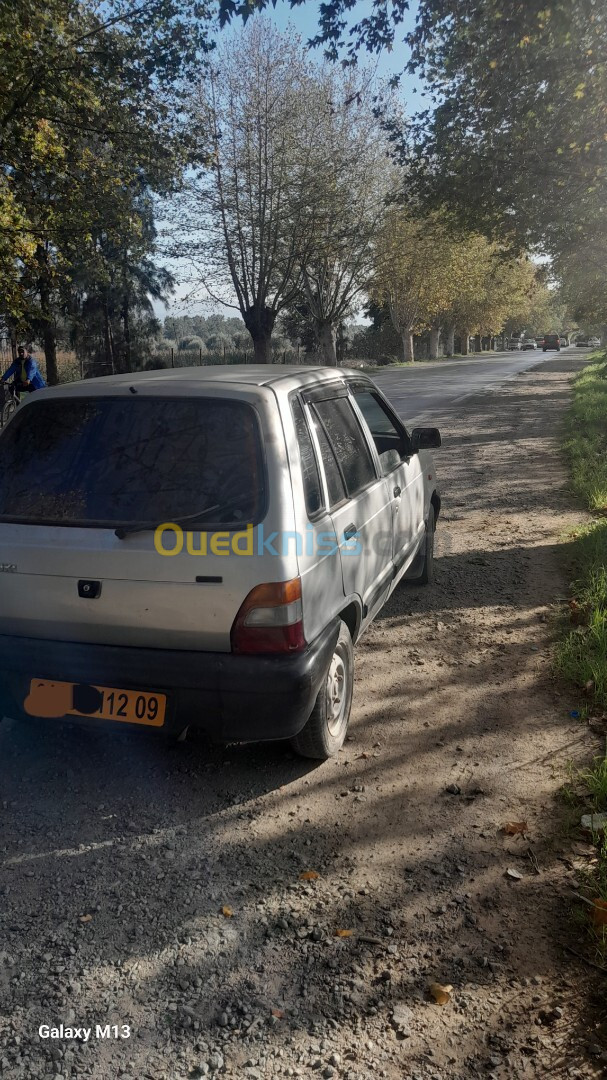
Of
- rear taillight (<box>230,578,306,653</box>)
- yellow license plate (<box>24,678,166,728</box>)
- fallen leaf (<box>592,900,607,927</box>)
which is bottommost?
fallen leaf (<box>592,900,607,927</box>)

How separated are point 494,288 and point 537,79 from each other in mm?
50777

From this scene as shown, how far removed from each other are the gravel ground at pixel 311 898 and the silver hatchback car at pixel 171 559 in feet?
1.07

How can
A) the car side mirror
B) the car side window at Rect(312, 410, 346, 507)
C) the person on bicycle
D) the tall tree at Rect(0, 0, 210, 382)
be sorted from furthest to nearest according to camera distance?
1. the person on bicycle
2. the tall tree at Rect(0, 0, 210, 382)
3. the car side mirror
4. the car side window at Rect(312, 410, 346, 507)

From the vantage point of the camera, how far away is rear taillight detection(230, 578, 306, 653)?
122 inches

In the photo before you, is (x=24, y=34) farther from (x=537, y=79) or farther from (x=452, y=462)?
(x=452, y=462)

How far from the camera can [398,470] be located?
5.23 m

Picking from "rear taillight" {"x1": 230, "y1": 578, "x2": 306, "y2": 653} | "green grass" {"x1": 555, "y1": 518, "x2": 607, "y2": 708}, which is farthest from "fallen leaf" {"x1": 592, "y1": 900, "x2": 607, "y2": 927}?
"green grass" {"x1": 555, "y1": 518, "x2": 607, "y2": 708}

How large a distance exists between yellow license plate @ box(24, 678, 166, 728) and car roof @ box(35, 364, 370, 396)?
4.19ft

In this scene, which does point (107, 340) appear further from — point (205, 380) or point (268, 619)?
point (268, 619)

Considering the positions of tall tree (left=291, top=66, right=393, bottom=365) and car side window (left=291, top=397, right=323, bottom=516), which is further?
tall tree (left=291, top=66, right=393, bottom=365)

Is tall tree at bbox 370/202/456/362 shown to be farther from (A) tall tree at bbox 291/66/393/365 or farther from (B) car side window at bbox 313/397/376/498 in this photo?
(B) car side window at bbox 313/397/376/498

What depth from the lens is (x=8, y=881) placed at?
288 centimetres

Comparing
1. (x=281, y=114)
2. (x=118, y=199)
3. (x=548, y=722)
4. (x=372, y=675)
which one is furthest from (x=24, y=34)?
(x=281, y=114)

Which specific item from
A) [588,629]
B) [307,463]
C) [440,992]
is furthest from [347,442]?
[440,992]
